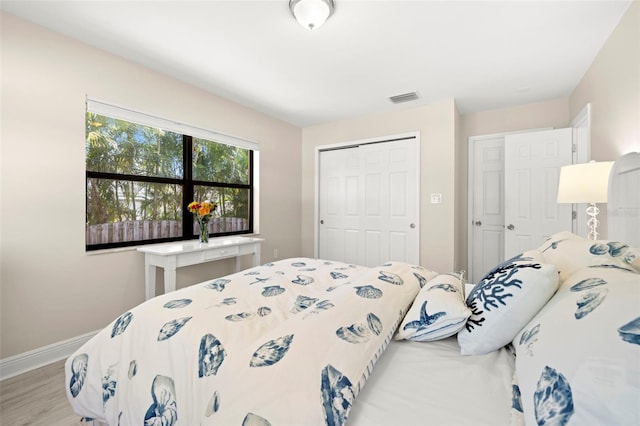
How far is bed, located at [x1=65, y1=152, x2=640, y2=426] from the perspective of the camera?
586 mm

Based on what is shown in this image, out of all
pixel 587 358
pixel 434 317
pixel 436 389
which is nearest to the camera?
pixel 587 358

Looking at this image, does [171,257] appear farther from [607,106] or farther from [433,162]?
[607,106]

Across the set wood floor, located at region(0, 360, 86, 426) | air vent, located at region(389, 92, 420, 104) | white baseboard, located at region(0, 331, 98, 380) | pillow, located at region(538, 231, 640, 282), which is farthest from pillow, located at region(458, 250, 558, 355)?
white baseboard, located at region(0, 331, 98, 380)

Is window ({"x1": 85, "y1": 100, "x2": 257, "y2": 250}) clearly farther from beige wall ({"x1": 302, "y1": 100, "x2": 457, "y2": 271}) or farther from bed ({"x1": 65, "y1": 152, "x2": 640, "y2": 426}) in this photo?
beige wall ({"x1": 302, "y1": 100, "x2": 457, "y2": 271})

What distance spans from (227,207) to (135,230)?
43.2 inches

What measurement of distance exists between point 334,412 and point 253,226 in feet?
10.8

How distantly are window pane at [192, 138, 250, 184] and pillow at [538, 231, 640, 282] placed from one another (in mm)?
3230

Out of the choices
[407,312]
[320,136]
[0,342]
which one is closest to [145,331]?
[407,312]

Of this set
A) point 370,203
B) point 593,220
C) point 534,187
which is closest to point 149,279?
point 370,203

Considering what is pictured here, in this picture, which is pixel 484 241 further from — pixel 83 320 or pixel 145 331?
pixel 83 320

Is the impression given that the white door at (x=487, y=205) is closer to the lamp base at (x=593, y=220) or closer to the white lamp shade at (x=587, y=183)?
the lamp base at (x=593, y=220)

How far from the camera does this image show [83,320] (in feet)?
7.30

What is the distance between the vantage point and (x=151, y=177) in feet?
9.11

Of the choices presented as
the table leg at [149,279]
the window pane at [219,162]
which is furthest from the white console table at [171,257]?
the window pane at [219,162]
